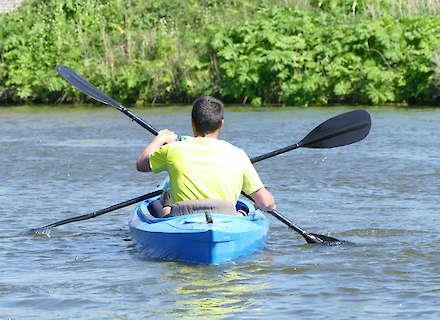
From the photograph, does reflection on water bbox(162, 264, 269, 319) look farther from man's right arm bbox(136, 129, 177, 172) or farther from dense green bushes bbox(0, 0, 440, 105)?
dense green bushes bbox(0, 0, 440, 105)

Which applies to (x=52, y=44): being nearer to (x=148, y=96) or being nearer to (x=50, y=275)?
(x=148, y=96)

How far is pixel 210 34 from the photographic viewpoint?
27.0m

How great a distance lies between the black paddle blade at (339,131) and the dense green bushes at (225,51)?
1228 cm

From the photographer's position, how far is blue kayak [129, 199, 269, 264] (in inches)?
365

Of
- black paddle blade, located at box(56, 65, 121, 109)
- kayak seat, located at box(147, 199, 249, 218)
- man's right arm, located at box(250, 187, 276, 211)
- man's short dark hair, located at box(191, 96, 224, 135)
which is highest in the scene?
man's short dark hair, located at box(191, 96, 224, 135)

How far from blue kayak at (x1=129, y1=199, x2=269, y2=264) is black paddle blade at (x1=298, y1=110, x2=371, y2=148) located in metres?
1.50

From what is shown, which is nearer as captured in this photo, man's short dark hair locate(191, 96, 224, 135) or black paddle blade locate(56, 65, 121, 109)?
man's short dark hair locate(191, 96, 224, 135)

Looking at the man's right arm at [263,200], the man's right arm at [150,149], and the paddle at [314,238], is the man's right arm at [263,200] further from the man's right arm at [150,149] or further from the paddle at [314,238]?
the paddle at [314,238]

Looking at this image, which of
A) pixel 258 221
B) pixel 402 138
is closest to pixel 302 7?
pixel 402 138

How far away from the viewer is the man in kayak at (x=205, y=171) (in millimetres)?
9469

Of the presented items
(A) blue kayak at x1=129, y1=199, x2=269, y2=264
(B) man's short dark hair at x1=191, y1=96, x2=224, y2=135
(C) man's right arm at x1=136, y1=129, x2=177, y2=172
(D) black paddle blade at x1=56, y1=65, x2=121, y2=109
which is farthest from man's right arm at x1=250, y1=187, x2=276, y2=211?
(D) black paddle blade at x1=56, y1=65, x2=121, y2=109

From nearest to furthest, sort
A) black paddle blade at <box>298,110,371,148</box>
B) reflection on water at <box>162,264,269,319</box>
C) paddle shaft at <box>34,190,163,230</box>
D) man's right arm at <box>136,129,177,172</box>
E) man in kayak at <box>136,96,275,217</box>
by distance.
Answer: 1. reflection on water at <box>162,264,269,319</box>
2. man in kayak at <box>136,96,275,217</box>
3. man's right arm at <box>136,129,177,172</box>
4. paddle shaft at <box>34,190,163,230</box>
5. black paddle blade at <box>298,110,371,148</box>

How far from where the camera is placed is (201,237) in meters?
9.23

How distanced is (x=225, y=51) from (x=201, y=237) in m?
16.8
